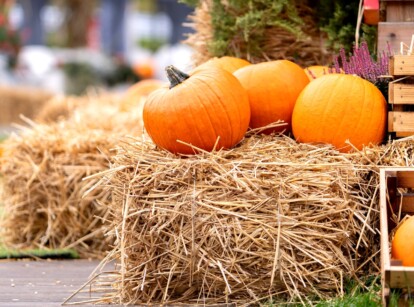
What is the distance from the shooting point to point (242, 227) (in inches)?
152

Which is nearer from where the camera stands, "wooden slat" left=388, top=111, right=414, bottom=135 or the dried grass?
the dried grass

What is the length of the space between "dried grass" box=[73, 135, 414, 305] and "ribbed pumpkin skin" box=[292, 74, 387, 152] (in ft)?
0.83

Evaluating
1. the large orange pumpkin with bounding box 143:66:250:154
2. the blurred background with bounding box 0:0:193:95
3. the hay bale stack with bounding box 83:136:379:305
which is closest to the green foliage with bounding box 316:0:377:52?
the large orange pumpkin with bounding box 143:66:250:154

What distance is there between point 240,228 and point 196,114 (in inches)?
25.4

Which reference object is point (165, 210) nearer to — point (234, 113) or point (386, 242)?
point (234, 113)

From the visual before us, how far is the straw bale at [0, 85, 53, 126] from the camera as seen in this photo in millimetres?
18812

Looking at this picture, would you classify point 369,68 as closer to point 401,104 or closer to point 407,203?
point 401,104

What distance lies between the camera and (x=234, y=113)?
4.23m

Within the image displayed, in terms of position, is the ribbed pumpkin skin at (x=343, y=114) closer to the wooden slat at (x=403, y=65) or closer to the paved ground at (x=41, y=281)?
the wooden slat at (x=403, y=65)

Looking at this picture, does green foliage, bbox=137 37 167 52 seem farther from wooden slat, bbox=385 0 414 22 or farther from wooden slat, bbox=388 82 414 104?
wooden slat, bbox=388 82 414 104

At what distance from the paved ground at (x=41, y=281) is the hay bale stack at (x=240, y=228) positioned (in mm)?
364

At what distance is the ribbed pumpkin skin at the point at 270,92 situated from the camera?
4547mm

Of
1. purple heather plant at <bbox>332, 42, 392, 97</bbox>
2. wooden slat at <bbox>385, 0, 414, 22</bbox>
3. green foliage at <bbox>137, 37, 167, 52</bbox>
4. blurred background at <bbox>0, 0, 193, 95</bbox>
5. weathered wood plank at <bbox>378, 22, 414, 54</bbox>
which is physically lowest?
green foliage at <bbox>137, 37, 167, 52</bbox>

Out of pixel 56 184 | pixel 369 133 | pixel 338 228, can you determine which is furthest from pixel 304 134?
pixel 56 184
